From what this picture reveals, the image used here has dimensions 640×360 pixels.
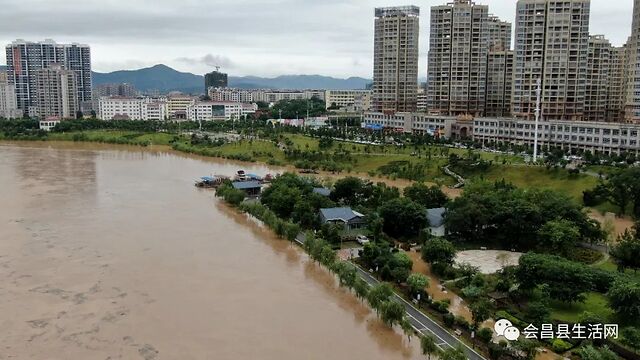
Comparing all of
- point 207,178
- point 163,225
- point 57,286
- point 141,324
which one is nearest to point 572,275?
point 141,324

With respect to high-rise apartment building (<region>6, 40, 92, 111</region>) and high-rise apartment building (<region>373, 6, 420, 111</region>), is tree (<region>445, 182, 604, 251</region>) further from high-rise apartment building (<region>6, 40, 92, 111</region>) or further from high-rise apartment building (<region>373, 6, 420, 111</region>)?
high-rise apartment building (<region>6, 40, 92, 111</region>)

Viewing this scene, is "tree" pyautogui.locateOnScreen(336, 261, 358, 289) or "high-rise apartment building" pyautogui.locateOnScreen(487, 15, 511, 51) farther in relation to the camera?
"high-rise apartment building" pyautogui.locateOnScreen(487, 15, 511, 51)

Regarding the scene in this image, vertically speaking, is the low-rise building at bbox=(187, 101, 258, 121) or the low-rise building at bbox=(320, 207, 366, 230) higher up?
the low-rise building at bbox=(187, 101, 258, 121)

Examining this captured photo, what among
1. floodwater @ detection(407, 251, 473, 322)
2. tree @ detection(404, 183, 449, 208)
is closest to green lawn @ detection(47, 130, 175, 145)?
tree @ detection(404, 183, 449, 208)

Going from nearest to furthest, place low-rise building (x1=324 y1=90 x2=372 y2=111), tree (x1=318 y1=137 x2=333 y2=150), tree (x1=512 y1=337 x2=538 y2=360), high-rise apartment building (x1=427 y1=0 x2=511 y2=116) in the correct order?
tree (x1=512 y1=337 x2=538 y2=360)
tree (x1=318 y1=137 x2=333 y2=150)
high-rise apartment building (x1=427 y1=0 x2=511 y2=116)
low-rise building (x1=324 y1=90 x2=372 y2=111)

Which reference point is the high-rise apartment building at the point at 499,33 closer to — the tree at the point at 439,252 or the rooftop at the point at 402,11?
the rooftop at the point at 402,11

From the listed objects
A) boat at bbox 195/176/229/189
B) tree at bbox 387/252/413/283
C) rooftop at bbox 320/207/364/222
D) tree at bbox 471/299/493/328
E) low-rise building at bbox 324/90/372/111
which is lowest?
tree at bbox 471/299/493/328

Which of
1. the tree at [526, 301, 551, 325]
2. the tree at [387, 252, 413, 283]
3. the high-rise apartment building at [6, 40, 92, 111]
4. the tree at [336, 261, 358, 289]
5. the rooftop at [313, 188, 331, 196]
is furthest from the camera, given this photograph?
the high-rise apartment building at [6, 40, 92, 111]

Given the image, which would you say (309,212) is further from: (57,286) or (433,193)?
(57,286)

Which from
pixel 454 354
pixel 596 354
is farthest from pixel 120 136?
pixel 596 354
